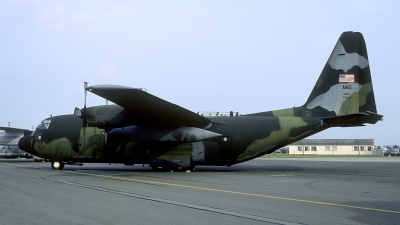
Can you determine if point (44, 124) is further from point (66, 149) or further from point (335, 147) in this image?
point (335, 147)

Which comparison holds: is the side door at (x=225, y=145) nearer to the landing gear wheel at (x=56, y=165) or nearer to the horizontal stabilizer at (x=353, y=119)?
the horizontal stabilizer at (x=353, y=119)

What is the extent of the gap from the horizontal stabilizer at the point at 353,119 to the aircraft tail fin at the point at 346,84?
3.06 ft

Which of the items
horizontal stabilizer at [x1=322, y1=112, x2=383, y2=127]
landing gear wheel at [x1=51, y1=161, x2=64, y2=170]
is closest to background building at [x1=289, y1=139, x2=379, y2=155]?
horizontal stabilizer at [x1=322, y1=112, x2=383, y2=127]

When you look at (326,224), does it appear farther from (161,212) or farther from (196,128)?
(196,128)

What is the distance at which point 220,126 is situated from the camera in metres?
24.1

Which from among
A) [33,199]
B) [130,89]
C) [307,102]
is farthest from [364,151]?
[33,199]

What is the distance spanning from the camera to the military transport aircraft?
42656 millimetres

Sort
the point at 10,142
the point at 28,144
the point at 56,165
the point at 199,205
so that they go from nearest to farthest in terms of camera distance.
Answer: the point at 199,205 < the point at 56,165 < the point at 28,144 < the point at 10,142

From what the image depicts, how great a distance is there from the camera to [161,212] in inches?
364

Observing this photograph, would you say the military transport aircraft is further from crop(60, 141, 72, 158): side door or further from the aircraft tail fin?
the aircraft tail fin

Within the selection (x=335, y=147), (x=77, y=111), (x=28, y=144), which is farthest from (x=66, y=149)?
(x=335, y=147)

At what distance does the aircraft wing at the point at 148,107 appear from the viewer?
19047 millimetres

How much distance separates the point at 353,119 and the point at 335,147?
91977mm

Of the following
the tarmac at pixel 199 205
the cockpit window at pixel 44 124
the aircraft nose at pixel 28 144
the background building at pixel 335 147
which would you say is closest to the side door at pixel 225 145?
the tarmac at pixel 199 205
